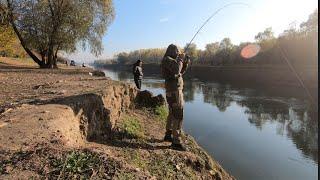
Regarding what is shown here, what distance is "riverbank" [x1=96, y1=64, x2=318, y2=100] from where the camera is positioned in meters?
49.2

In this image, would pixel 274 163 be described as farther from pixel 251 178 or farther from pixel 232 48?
pixel 232 48

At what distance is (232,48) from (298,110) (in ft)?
284

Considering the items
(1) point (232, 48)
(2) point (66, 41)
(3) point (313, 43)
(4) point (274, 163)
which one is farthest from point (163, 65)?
(1) point (232, 48)

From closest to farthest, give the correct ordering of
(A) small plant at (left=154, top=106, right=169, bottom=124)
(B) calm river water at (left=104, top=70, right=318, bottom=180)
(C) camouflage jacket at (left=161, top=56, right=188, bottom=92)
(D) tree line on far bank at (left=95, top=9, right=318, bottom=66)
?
1. (C) camouflage jacket at (left=161, top=56, right=188, bottom=92)
2. (A) small plant at (left=154, top=106, right=169, bottom=124)
3. (B) calm river water at (left=104, top=70, right=318, bottom=180)
4. (D) tree line on far bank at (left=95, top=9, right=318, bottom=66)

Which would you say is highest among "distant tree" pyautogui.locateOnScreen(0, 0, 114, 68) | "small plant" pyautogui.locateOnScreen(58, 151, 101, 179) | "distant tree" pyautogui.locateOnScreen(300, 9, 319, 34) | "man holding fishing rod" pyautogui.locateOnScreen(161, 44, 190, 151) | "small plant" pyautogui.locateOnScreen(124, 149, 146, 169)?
"distant tree" pyautogui.locateOnScreen(300, 9, 319, 34)

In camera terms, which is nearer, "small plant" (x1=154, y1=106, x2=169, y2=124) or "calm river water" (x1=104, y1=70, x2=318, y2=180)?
"small plant" (x1=154, y1=106, x2=169, y2=124)

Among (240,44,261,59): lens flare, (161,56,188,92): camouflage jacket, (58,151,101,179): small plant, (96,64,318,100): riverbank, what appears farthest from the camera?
(240,44,261,59): lens flare

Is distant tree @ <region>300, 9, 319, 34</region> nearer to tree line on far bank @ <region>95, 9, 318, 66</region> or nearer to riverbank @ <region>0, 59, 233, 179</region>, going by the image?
tree line on far bank @ <region>95, 9, 318, 66</region>

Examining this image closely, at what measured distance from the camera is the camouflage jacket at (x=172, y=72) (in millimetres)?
9070

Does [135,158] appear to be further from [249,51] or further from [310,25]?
[249,51]

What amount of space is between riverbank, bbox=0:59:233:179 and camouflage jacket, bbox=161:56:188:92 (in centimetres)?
147

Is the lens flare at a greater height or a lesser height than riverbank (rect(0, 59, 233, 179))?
greater

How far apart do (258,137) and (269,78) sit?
48.3 metres

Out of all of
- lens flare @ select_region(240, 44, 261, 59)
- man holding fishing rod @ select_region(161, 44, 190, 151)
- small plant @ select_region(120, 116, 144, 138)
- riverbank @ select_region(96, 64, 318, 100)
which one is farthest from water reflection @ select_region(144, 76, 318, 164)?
lens flare @ select_region(240, 44, 261, 59)
